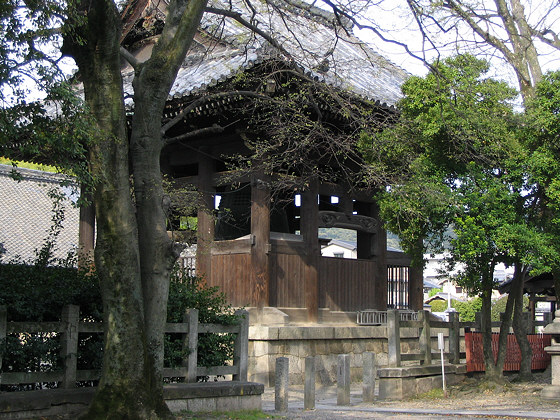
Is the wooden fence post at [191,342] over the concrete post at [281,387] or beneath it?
over

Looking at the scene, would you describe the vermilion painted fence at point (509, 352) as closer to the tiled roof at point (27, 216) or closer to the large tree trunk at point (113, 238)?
the large tree trunk at point (113, 238)

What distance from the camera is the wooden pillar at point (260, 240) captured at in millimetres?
15938

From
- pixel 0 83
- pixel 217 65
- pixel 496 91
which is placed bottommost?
pixel 0 83

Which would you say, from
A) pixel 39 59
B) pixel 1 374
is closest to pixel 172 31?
pixel 39 59

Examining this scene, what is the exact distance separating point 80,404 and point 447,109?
898cm

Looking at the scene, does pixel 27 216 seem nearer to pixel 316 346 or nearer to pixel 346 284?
pixel 346 284

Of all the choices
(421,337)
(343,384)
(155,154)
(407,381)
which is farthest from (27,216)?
(155,154)

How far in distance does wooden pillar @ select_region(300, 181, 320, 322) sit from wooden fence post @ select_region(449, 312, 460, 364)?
10.4 feet

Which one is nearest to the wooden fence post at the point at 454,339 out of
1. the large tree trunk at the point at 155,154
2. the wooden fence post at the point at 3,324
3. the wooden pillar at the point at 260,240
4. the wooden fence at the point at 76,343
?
the wooden pillar at the point at 260,240

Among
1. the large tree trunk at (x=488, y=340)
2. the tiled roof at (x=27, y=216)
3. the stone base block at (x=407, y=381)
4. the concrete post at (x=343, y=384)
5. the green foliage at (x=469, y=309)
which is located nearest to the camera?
the concrete post at (x=343, y=384)

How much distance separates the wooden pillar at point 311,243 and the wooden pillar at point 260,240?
129 centimetres

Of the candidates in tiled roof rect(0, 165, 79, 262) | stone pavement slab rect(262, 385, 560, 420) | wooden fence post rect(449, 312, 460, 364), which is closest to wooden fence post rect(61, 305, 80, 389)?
stone pavement slab rect(262, 385, 560, 420)

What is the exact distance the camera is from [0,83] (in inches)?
308

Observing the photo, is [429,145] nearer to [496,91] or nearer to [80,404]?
[496,91]
